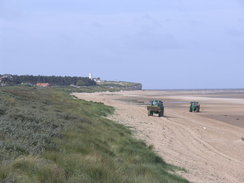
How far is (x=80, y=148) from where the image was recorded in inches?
404

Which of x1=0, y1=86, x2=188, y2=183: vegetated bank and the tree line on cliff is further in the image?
the tree line on cliff

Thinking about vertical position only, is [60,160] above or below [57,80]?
below

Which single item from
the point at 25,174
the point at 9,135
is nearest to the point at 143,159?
the point at 9,135

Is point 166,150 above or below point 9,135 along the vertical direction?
below

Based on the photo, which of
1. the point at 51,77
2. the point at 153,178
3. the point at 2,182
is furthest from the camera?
the point at 51,77

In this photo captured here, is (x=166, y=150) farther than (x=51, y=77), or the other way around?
(x=51, y=77)

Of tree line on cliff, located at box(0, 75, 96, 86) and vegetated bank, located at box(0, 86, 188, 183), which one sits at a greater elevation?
tree line on cliff, located at box(0, 75, 96, 86)

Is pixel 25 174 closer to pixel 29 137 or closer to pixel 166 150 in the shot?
pixel 29 137

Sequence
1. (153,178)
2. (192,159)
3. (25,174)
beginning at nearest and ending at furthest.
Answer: (25,174), (153,178), (192,159)

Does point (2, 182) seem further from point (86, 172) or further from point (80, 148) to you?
point (80, 148)

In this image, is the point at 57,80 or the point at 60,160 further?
the point at 57,80

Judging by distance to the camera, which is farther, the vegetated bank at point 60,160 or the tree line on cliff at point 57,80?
the tree line on cliff at point 57,80

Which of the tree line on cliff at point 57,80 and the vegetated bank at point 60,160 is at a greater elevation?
the tree line on cliff at point 57,80

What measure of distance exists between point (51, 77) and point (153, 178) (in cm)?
16288
